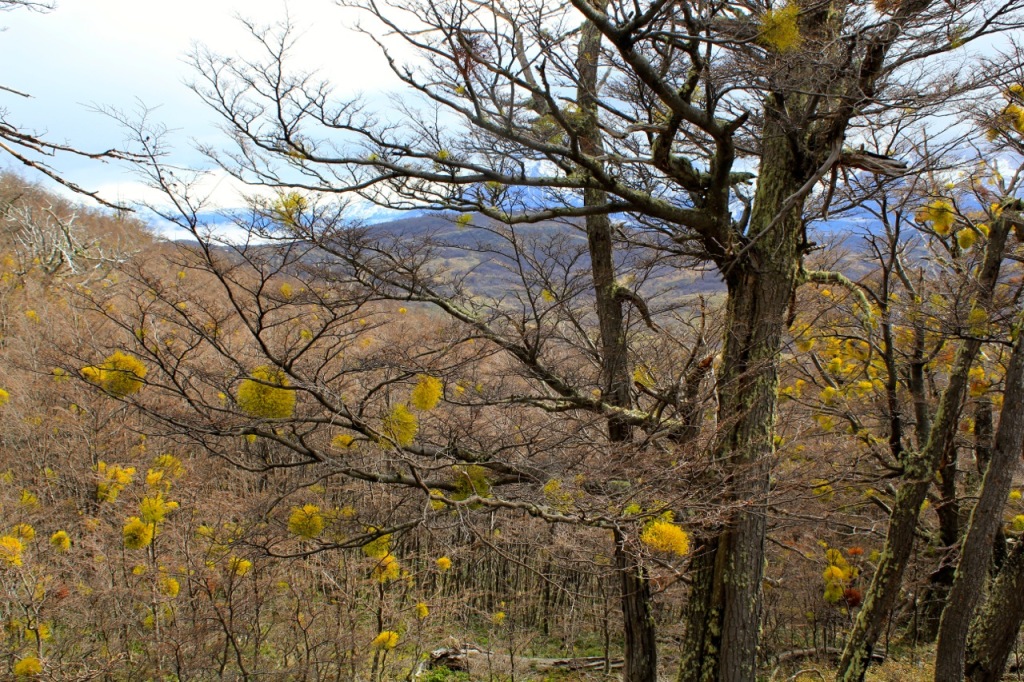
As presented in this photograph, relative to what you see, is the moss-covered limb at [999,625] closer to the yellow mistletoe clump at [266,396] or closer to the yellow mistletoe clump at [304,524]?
the yellow mistletoe clump at [304,524]

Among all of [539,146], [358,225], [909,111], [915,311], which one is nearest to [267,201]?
[358,225]

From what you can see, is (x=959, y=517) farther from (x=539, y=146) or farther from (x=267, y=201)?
(x=267, y=201)

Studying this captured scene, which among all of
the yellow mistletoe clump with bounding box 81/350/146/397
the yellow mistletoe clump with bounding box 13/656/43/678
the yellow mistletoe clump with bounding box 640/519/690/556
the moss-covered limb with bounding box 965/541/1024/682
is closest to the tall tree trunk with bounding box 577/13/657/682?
the yellow mistletoe clump with bounding box 640/519/690/556

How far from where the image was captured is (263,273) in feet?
10.9

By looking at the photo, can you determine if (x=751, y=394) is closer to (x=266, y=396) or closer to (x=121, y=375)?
(x=266, y=396)

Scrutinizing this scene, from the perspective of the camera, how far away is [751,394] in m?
5.21

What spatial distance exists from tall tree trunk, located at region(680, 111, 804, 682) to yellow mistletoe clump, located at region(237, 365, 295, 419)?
11.1ft

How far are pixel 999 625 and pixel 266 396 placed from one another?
8.29 m

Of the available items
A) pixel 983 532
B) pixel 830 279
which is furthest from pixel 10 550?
pixel 983 532

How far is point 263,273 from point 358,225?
1.92 m

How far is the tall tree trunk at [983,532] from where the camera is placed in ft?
21.0

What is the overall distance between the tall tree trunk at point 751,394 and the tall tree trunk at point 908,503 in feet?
8.52

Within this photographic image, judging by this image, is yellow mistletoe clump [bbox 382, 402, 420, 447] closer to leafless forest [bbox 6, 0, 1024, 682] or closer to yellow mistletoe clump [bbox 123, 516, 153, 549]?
leafless forest [bbox 6, 0, 1024, 682]

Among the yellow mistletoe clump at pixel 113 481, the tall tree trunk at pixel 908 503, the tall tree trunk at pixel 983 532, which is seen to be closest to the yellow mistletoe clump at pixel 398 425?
the yellow mistletoe clump at pixel 113 481
